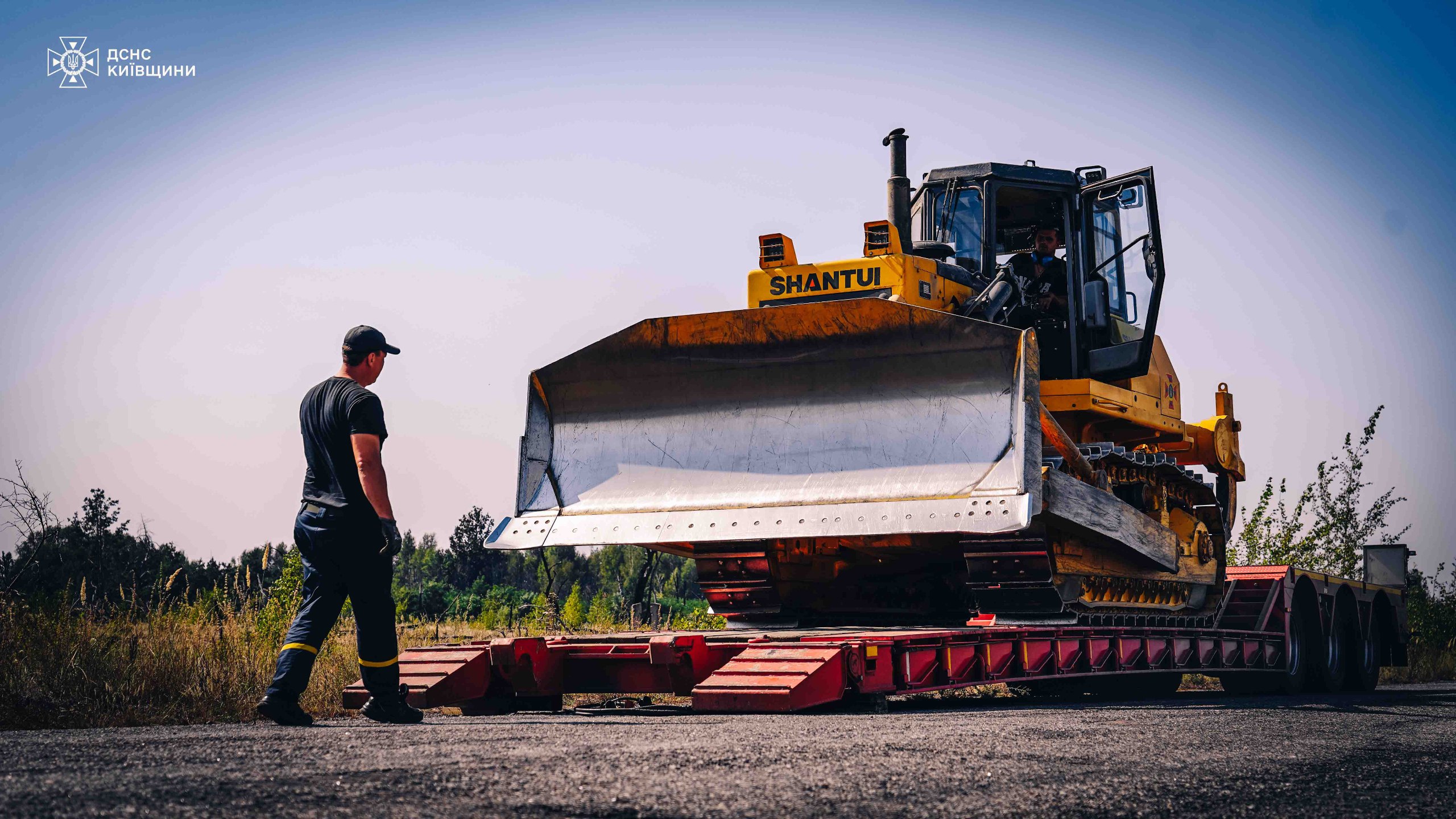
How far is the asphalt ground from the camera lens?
301 centimetres

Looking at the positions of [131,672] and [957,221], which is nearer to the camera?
[131,672]

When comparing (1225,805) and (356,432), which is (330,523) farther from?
(1225,805)

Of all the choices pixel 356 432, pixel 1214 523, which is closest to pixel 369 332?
pixel 356 432

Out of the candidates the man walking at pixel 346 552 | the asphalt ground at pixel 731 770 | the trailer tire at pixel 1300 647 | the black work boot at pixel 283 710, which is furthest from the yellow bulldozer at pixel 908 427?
the black work boot at pixel 283 710

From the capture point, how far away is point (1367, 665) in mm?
12820

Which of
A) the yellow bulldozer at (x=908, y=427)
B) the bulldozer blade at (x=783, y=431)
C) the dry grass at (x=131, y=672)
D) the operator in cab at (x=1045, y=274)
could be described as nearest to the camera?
the dry grass at (x=131, y=672)

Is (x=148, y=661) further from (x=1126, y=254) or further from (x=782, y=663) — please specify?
(x=1126, y=254)

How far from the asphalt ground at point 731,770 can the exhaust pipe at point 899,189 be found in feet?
15.7

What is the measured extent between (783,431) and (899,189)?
9.08 feet

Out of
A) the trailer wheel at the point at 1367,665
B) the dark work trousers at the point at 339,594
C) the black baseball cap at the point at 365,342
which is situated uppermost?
the black baseball cap at the point at 365,342

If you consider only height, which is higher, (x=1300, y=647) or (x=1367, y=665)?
(x=1300, y=647)

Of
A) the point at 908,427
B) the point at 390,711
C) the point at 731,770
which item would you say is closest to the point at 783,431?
the point at 908,427

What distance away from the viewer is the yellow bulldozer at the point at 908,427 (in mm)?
7445

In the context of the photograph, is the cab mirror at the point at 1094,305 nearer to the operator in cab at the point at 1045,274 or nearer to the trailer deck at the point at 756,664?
the operator in cab at the point at 1045,274
